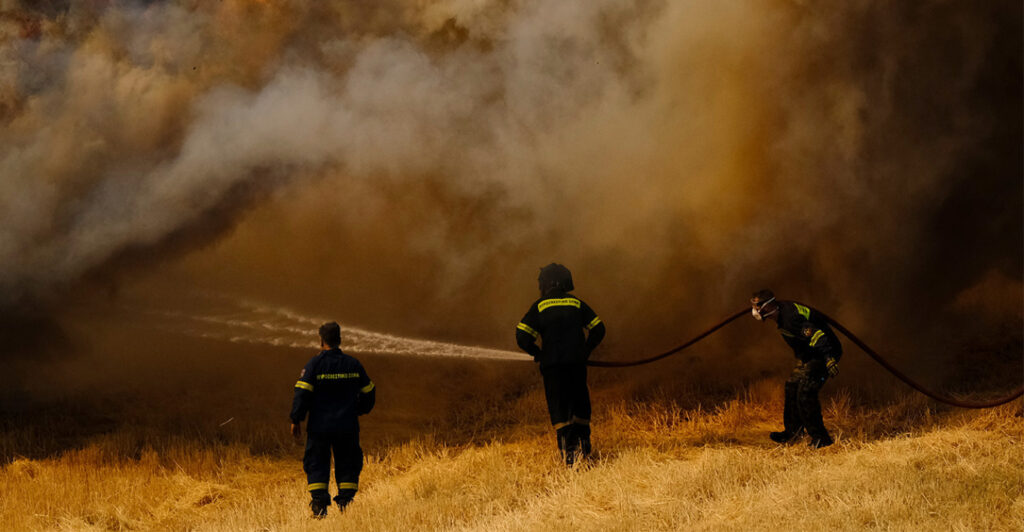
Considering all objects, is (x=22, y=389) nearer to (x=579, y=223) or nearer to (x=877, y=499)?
(x=579, y=223)

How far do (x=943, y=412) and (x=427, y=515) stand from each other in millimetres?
6505

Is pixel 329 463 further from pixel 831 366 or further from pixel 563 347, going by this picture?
pixel 831 366

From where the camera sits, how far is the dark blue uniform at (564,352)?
29.6ft

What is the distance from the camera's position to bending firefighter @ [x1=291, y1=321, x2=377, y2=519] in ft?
26.7

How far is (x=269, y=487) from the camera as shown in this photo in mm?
9953

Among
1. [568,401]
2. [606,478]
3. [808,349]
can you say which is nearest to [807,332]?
[808,349]

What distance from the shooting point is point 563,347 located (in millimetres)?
8984

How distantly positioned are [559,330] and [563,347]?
155 millimetres

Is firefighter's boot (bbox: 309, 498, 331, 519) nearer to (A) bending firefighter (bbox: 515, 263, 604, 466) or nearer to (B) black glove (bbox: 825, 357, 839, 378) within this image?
(A) bending firefighter (bbox: 515, 263, 604, 466)

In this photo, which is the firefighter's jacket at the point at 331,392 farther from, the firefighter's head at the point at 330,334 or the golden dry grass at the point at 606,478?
the golden dry grass at the point at 606,478

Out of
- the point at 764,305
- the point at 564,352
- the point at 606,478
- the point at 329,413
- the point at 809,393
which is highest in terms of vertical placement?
the point at 764,305

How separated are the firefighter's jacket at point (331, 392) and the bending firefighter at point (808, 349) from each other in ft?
13.0

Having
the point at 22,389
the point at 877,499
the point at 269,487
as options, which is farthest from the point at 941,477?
the point at 22,389

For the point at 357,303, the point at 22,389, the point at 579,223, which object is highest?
the point at 579,223
